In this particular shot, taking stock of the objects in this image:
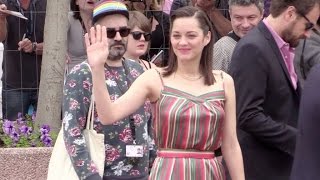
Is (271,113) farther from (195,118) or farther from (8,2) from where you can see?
(8,2)

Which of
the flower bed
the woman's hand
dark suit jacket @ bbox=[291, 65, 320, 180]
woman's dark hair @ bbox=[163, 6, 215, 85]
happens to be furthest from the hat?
the flower bed

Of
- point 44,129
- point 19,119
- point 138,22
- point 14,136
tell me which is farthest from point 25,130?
point 138,22

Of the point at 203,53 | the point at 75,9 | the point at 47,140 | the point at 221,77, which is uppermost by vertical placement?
the point at 75,9

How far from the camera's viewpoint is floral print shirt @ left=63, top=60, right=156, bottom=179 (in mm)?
4961

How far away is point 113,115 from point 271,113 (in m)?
1.06

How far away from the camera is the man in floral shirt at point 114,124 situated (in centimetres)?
496

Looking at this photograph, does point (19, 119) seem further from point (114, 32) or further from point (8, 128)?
point (114, 32)

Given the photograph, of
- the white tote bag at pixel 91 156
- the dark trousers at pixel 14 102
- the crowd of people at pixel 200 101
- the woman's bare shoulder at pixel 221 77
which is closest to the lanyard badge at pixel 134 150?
the crowd of people at pixel 200 101

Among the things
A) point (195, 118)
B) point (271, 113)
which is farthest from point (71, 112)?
point (271, 113)

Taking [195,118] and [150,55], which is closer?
Result: [195,118]

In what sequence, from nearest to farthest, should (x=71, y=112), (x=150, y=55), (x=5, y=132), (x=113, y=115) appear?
(x=113, y=115) < (x=71, y=112) < (x=5, y=132) < (x=150, y=55)

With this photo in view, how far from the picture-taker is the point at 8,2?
347 inches

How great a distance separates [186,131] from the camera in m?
4.59

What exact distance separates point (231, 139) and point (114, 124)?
704 millimetres
